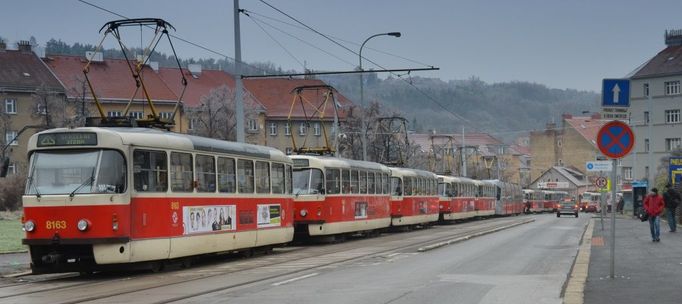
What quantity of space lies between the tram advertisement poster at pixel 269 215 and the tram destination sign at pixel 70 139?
7.10 metres

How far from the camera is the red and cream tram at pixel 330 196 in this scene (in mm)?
29312

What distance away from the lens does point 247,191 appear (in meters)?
22.7

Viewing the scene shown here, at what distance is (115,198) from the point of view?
16906mm

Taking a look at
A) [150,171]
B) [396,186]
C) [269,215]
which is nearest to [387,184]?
[396,186]

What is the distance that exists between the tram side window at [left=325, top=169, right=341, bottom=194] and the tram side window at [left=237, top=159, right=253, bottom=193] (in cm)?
722

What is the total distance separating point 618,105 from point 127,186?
878cm

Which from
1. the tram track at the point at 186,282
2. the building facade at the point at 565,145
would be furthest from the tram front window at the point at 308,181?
the building facade at the point at 565,145

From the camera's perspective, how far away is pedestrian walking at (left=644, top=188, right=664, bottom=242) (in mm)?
26344

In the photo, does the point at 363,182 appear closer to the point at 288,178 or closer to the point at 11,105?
the point at 288,178

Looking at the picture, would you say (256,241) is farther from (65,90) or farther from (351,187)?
(65,90)

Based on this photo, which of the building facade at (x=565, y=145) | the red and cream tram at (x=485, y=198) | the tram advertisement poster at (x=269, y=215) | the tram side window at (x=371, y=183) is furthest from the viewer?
the building facade at (x=565, y=145)

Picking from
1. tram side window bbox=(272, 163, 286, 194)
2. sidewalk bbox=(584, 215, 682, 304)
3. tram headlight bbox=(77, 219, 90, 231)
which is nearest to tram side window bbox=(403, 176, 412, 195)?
tram side window bbox=(272, 163, 286, 194)

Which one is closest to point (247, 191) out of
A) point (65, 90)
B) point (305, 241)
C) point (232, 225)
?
point (232, 225)

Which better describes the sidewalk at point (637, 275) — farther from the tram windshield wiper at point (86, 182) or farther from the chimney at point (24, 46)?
the chimney at point (24, 46)
